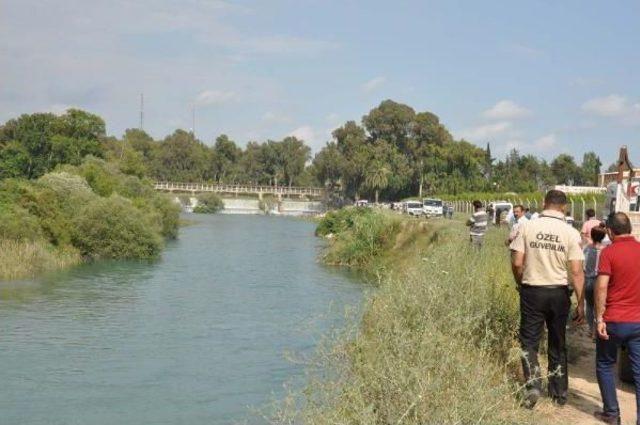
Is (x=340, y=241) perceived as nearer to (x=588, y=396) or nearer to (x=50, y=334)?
(x=50, y=334)

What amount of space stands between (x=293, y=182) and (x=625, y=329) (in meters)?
146

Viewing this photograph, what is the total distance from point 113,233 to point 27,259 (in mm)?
9450

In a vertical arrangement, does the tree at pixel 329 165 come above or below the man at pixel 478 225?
above

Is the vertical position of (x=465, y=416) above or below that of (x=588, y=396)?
above

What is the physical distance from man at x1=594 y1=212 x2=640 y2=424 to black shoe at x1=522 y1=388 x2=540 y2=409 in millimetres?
656

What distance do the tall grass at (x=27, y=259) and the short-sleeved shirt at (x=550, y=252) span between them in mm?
26913

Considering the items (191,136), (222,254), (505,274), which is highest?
(191,136)

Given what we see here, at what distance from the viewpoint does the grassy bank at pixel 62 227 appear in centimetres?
3322

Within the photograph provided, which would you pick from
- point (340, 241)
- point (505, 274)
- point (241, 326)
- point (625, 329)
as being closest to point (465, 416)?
point (625, 329)

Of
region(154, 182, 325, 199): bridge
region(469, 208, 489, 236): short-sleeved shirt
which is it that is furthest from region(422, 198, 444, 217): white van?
region(154, 182, 325, 199): bridge

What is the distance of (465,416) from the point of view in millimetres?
5969

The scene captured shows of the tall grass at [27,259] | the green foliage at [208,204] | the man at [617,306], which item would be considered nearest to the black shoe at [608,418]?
the man at [617,306]

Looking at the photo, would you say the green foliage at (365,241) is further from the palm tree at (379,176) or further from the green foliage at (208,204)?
the green foliage at (208,204)

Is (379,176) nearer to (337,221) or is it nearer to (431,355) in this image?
(337,221)
